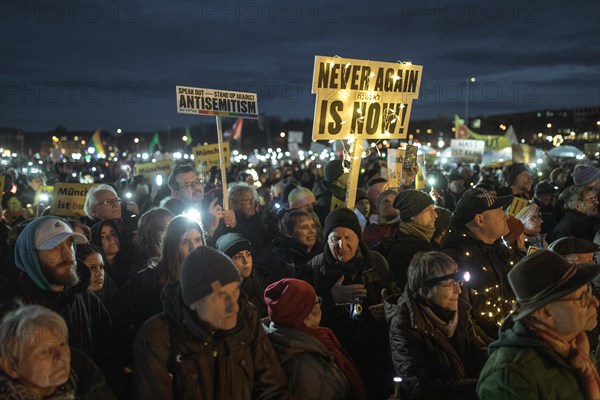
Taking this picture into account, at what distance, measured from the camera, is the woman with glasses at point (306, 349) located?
3.55 m

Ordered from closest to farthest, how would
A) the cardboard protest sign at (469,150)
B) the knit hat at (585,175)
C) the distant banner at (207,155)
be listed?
the knit hat at (585,175) < the distant banner at (207,155) < the cardboard protest sign at (469,150)

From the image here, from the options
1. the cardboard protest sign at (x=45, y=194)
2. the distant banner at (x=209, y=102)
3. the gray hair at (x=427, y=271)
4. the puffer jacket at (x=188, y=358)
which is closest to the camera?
the puffer jacket at (x=188, y=358)

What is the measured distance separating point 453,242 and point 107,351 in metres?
2.73

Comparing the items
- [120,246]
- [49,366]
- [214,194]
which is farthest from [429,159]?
[49,366]

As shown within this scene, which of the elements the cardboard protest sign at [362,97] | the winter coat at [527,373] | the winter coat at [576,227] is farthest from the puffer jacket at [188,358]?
the winter coat at [576,227]

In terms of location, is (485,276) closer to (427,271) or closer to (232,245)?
(427,271)

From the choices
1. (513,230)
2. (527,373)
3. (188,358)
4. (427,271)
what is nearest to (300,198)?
(513,230)

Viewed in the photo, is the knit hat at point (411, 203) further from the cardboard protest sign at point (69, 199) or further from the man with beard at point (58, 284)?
the cardboard protest sign at point (69, 199)

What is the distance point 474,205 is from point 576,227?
10.7 ft

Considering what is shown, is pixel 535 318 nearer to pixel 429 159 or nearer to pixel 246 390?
pixel 246 390

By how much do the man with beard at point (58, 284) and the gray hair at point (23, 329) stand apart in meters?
0.62

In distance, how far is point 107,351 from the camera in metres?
3.65

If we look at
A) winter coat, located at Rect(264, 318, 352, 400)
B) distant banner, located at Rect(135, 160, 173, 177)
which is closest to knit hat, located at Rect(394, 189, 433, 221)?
winter coat, located at Rect(264, 318, 352, 400)

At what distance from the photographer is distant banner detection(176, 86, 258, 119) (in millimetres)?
7297
